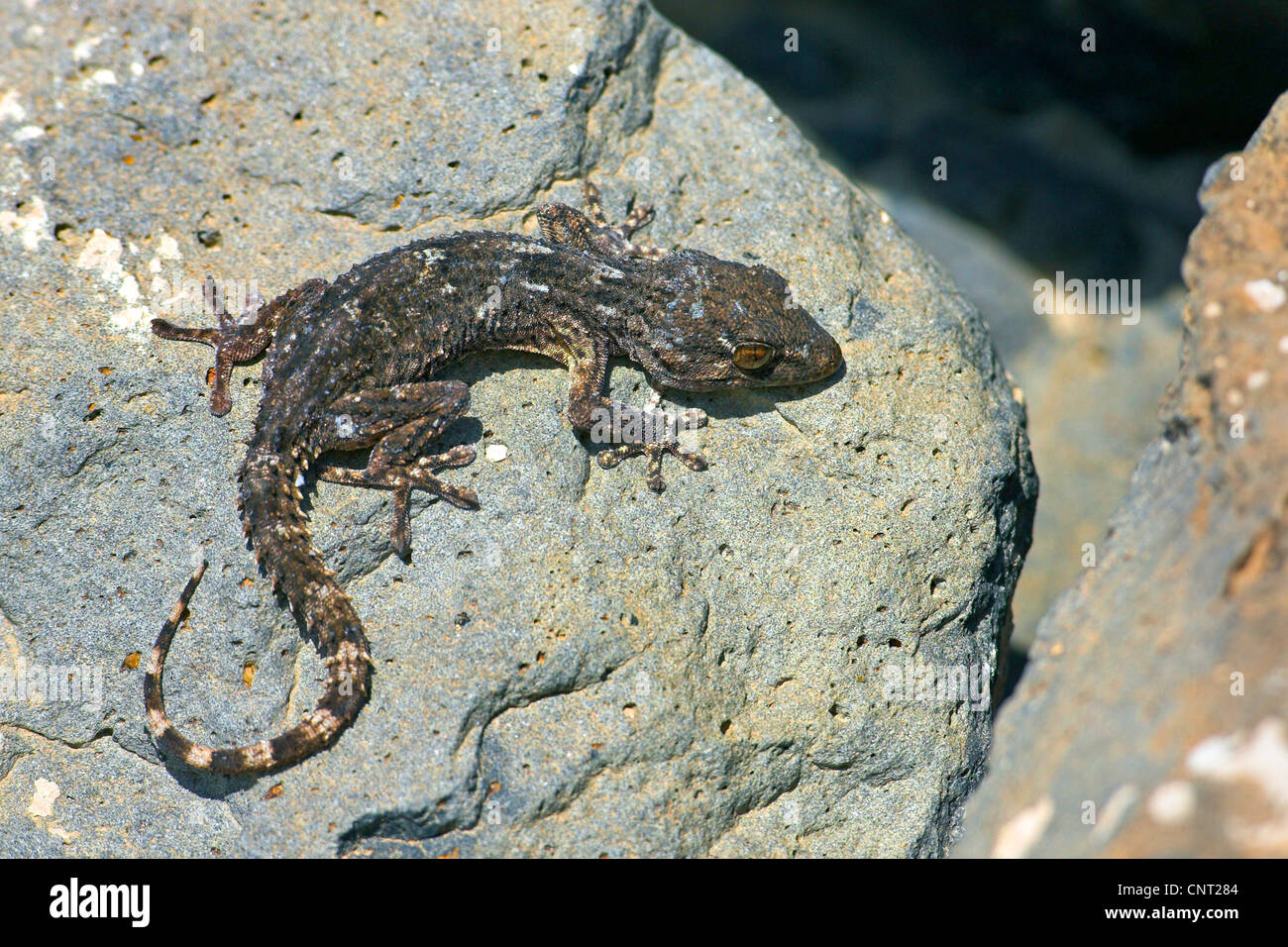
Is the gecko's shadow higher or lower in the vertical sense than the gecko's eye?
lower

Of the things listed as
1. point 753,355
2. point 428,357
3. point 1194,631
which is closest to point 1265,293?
point 1194,631

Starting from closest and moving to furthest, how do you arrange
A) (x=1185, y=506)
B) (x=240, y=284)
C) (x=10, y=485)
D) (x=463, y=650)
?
(x=1185, y=506) < (x=463, y=650) < (x=10, y=485) < (x=240, y=284)

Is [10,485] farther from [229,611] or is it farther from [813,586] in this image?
[813,586]

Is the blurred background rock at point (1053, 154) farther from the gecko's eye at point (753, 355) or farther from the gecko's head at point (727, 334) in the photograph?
the gecko's eye at point (753, 355)

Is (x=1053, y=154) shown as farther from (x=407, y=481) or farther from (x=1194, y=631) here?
(x=407, y=481)

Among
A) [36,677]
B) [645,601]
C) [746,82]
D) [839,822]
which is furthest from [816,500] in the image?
[36,677]

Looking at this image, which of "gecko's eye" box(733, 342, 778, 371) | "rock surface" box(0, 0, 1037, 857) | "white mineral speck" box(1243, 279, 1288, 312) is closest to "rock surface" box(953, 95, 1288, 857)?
"white mineral speck" box(1243, 279, 1288, 312)

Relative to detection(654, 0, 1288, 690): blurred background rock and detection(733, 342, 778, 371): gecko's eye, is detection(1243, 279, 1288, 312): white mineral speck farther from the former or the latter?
detection(654, 0, 1288, 690): blurred background rock
